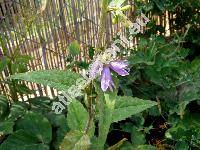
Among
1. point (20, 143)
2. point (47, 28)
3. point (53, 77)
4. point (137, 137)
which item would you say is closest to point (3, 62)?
point (20, 143)

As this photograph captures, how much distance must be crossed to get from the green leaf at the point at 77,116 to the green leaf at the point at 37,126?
0.56 meters

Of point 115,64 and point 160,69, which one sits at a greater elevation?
point 115,64

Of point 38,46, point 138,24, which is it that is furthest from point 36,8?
point 138,24

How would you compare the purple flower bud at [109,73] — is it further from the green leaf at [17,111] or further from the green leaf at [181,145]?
the green leaf at [17,111]

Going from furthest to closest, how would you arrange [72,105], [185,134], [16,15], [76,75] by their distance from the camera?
[16,15] → [185,134] → [72,105] → [76,75]

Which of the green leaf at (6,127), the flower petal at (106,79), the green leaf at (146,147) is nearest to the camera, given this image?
the flower petal at (106,79)

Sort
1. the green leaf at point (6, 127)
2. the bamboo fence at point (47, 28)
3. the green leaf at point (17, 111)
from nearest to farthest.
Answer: the green leaf at point (6, 127)
the green leaf at point (17, 111)
the bamboo fence at point (47, 28)

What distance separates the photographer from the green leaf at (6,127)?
2.12 meters

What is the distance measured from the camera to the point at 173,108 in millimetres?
2289

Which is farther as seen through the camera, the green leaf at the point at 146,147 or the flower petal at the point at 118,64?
the green leaf at the point at 146,147

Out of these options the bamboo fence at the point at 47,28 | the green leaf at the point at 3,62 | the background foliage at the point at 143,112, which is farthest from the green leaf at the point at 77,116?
the bamboo fence at the point at 47,28

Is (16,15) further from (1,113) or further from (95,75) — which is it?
(95,75)

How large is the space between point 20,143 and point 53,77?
30.5 inches

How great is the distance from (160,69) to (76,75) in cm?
94
